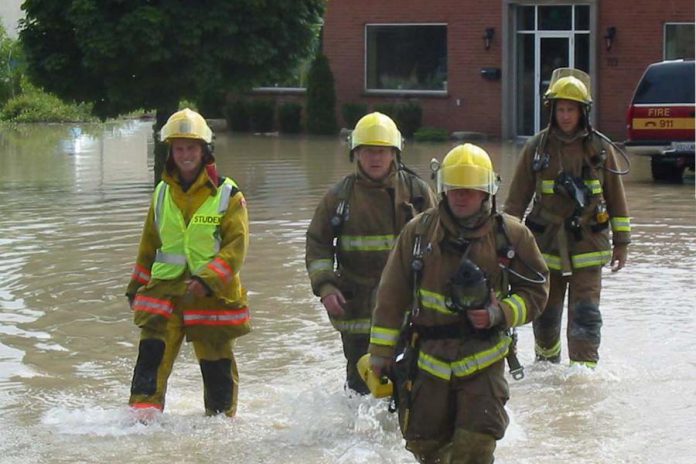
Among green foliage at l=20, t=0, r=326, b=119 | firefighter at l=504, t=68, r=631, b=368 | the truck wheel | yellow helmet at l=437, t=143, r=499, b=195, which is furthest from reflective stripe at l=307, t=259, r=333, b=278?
the truck wheel

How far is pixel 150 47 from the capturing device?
17.9 m

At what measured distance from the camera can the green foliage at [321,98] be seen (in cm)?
3269

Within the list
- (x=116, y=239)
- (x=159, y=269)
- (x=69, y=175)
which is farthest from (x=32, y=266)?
(x=69, y=175)

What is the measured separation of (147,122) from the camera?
3881 cm

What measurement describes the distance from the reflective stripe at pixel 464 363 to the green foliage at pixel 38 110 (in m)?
31.6

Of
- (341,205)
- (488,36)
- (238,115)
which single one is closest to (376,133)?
(341,205)

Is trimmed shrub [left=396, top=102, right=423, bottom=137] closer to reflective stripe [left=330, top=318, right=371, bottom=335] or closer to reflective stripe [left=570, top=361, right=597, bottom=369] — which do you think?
reflective stripe [left=570, top=361, right=597, bottom=369]

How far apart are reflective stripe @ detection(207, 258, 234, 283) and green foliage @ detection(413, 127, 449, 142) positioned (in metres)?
23.2

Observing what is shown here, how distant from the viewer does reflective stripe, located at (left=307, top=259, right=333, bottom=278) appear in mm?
7367

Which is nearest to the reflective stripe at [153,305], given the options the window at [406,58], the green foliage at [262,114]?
the window at [406,58]

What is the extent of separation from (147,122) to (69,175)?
16751 millimetres

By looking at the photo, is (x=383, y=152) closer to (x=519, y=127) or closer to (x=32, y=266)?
(x=32, y=266)

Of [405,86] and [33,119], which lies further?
[33,119]

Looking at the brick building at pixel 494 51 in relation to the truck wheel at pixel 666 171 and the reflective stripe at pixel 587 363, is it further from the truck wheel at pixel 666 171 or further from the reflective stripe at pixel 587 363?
the reflective stripe at pixel 587 363
